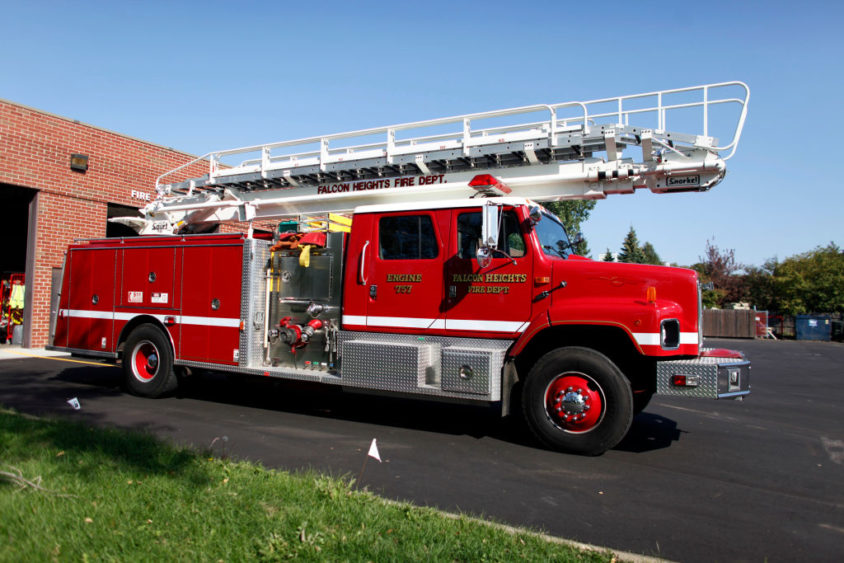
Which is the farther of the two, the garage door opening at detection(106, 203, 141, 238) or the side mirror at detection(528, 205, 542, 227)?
the garage door opening at detection(106, 203, 141, 238)

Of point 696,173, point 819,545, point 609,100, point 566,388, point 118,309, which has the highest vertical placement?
point 609,100

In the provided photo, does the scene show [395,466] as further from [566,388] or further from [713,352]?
[713,352]

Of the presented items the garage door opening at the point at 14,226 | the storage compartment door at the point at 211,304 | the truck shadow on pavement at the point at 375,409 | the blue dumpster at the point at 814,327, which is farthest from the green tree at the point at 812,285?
the garage door opening at the point at 14,226

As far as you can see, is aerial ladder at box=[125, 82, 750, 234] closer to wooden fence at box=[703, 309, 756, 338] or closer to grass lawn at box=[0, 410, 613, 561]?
grass lawn at box=[0, 410, 613, 561]

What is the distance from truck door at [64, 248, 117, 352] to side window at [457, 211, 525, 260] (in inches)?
224

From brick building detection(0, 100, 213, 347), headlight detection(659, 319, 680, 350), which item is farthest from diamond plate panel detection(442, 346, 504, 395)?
brick building detection(0, 100, 213, 347)

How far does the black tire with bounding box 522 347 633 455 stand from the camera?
5613mm

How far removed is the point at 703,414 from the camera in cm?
830

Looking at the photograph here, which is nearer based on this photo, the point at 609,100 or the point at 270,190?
the point at 609,100

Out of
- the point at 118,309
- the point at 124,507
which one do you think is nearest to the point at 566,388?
the point at 124,507

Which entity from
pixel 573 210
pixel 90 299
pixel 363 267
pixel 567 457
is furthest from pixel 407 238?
pixel 573 210

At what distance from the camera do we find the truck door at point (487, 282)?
6199 mm

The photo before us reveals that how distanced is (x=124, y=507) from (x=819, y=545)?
446 cm

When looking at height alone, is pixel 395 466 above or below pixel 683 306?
below
